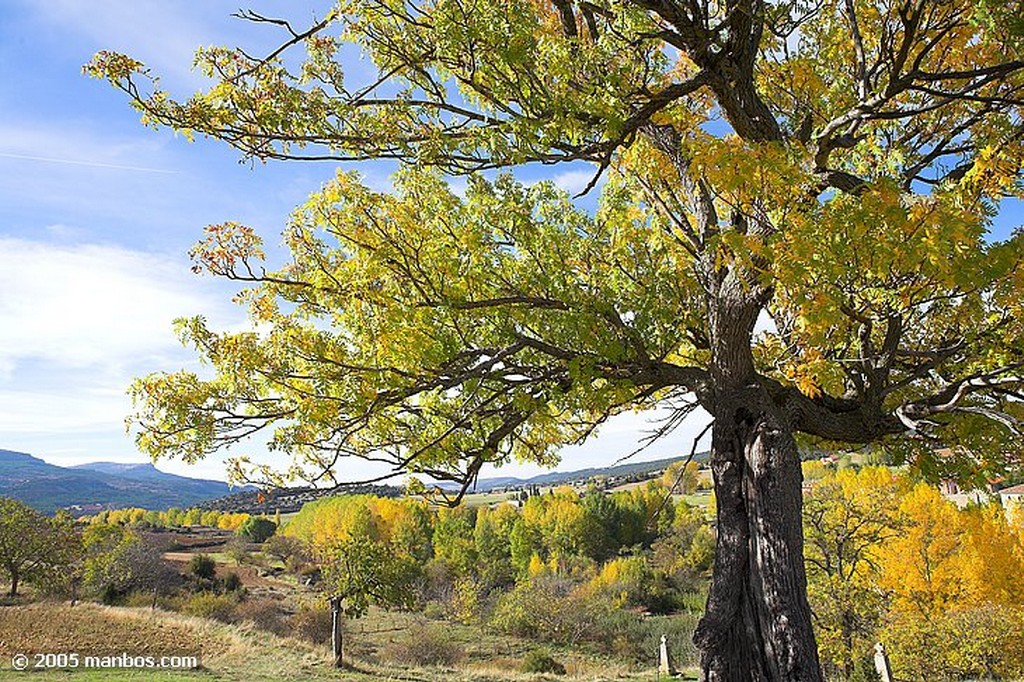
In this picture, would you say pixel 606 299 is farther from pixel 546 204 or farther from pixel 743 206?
pixel 743 206

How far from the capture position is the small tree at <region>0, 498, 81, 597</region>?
22688mm

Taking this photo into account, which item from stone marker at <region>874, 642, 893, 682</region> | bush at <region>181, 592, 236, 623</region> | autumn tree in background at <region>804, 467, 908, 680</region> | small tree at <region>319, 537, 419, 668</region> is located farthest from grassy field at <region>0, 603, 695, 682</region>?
stone marker at <region>874, 642, 893, 682</region>

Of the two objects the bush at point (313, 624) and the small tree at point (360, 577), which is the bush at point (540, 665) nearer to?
the small tree at point (360, 577)

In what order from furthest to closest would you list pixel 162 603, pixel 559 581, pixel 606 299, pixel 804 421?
pixel 559 581
pixel 162 603
pixel 804 421
pixel 606 299

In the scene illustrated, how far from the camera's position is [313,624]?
94.5ft

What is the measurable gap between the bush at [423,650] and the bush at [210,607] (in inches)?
284

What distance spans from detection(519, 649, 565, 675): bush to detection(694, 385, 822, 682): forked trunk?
2573 centimetres

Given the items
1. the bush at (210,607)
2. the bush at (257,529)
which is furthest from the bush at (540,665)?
the bush at (257,529)

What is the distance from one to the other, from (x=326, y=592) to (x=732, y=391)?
2230 cm

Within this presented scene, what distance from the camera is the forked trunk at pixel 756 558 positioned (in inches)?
175

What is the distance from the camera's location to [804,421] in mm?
5551

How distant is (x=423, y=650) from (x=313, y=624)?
4.81 metres

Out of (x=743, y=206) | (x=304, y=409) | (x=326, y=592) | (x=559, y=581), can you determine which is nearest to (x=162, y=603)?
(x=326, y=592)

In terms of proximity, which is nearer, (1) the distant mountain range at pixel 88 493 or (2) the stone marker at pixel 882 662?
(2) the stone marker at pixel 882 662
